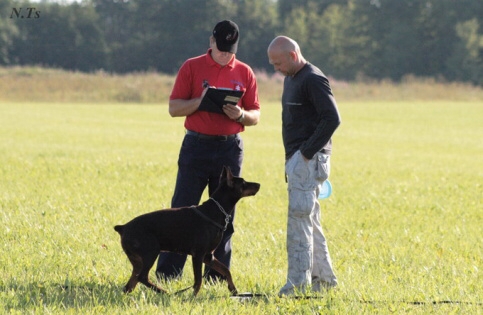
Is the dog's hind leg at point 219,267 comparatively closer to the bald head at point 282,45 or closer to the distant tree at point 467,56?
the bald head at point 282,45

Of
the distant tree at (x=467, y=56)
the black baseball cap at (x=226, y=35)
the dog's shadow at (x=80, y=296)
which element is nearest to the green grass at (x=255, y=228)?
the dog's shadow at (x=80, y=296)

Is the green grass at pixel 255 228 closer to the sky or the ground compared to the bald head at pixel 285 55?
closer to the ground

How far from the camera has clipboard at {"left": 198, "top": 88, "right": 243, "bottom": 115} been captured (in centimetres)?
709

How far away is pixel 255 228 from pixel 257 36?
90.7 meters

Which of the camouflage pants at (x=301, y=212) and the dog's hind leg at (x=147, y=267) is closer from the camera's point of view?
the dog's hind leg at (x=147, y=267)

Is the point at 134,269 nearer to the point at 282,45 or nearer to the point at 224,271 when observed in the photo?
the point at 224,271

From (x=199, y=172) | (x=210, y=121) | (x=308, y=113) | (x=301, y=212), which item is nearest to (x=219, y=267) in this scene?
(x=301, y=212)

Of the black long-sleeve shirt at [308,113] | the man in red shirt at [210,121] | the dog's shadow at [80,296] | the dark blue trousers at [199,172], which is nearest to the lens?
the dog's shadow at [80,296]

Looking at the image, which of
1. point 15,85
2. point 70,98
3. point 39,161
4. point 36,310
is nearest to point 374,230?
point 36,310

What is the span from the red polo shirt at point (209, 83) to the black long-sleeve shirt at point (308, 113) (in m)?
0.72

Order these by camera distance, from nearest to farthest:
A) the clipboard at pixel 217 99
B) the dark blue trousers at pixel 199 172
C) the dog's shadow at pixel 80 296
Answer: the dog's shadow at pixel 80 296, the clipboard at pixel 217 99, the dark blue trousers at pixel 199 172

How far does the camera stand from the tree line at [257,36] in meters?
95.6

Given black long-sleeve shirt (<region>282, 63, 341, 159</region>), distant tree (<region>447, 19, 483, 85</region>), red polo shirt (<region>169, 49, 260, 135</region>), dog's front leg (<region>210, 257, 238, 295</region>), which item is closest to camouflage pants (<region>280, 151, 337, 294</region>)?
black long-sleeve shirt (<region>282, 63, 341, 159</region>)

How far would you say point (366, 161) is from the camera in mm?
23266
